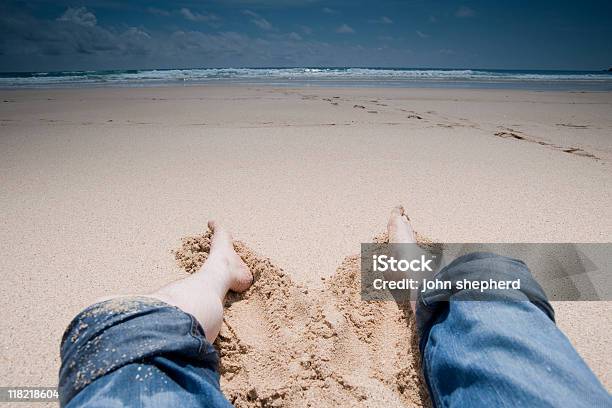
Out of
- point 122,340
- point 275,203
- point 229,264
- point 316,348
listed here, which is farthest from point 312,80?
point 122,340

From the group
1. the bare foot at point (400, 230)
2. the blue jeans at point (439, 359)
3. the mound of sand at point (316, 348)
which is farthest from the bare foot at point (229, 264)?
the bare foot at point (400, 230)

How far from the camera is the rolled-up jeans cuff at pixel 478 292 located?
3.07ft

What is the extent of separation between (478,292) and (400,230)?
734 millimetres

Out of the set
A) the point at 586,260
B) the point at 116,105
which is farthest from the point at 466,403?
the point at 116,105

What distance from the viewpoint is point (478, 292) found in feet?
3.18

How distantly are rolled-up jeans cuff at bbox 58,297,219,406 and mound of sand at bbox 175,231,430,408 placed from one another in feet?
0.74

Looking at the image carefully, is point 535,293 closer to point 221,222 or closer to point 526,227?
point 526,227

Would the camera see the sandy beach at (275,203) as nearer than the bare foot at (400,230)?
Yes

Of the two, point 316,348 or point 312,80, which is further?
point 312,80

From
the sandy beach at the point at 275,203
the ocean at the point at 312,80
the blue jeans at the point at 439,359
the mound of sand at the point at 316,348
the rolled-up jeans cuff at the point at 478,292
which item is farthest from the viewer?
the ocean at the point at 312,80

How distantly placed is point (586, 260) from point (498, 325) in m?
1.02

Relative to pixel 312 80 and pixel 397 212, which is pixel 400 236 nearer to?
pixel 397 212

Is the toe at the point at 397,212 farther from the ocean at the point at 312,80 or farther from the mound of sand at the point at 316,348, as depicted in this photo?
the ocean at the point at 312,80

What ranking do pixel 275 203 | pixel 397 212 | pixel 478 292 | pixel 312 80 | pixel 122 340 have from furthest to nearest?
1. pixel 312 80
2. pixel 275 203
3. pixel 397 212
4. pixel 478 292
5. pixel 122 340
